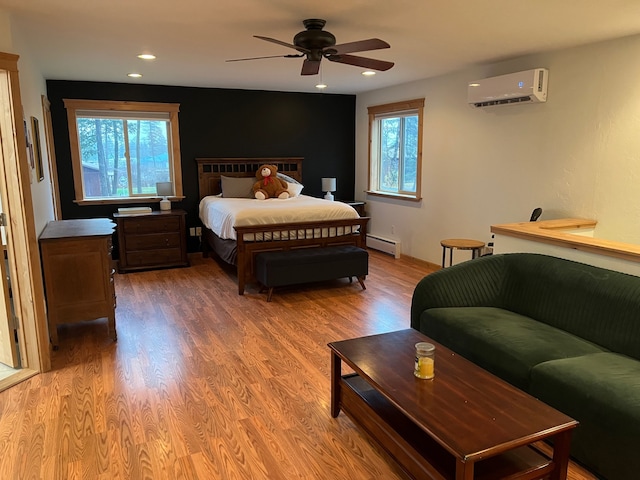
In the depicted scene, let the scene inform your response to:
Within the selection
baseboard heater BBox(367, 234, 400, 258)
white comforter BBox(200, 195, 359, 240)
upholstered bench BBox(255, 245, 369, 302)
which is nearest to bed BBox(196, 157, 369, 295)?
white comforter BBox(200, 195, 359, 240)

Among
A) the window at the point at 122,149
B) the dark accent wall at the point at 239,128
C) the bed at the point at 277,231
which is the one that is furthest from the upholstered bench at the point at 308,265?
the window at the point at 122,149

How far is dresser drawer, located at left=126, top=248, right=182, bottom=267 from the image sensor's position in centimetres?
Result: 568

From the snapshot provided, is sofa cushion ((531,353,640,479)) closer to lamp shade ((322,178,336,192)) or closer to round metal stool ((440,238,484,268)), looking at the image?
round metal stool ((440,238,484,268))

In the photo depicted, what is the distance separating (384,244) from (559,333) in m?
4.05

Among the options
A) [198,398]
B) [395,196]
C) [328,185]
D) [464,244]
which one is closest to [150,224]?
[328,185]

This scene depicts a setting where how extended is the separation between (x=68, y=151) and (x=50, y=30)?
106 inches

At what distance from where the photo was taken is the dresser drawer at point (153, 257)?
5680 mm

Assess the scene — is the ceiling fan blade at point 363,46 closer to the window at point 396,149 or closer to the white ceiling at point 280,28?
the white ceiling at point 280,28

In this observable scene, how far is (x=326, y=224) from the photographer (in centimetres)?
501

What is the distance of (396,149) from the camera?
656 cm

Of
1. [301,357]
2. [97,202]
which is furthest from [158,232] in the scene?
[301,357]

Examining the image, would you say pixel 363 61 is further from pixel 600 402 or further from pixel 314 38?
pixel 600 402

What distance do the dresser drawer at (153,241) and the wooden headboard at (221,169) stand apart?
0.87 m

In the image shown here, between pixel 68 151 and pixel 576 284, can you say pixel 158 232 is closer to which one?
pixel 68 151
